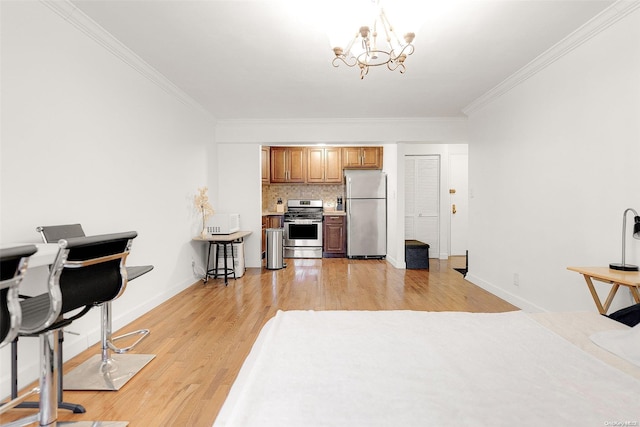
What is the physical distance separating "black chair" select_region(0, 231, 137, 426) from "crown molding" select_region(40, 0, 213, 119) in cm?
176

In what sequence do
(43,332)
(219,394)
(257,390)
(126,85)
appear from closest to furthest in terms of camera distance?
(257,390) → (43,332) → (219,394) → (126,85)

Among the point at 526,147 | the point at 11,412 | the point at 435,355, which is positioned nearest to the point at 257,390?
the point at 435,355

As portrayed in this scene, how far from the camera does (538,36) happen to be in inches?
109

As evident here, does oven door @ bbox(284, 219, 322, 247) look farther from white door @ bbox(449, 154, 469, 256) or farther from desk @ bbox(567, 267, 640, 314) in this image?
desk @ bbox(567, 267, 640, 314)

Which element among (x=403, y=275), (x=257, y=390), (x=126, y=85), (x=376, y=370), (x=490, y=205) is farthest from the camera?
(x=403, y=275)

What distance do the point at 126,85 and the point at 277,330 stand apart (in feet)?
9.47

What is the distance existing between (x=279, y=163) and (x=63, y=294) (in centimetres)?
594

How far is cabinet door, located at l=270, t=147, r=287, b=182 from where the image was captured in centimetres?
727

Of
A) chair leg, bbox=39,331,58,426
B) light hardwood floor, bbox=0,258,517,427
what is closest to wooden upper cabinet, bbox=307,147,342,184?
light hardwood floor, bbox=0,258,517,427

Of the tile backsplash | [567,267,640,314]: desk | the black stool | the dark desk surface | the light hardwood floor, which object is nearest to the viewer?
the light hardwood floor

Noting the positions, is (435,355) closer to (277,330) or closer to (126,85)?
(277,330)

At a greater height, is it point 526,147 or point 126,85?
point 126,85

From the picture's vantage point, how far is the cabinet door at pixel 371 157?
7141 mm

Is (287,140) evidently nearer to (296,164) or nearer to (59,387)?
(296,164)
